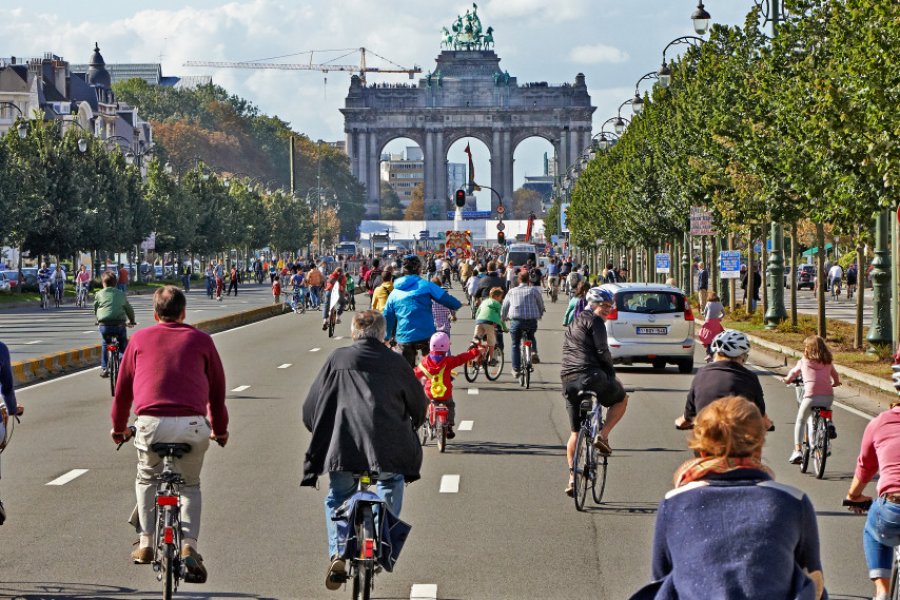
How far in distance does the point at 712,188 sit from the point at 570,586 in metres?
34.1

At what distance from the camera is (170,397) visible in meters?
8.47

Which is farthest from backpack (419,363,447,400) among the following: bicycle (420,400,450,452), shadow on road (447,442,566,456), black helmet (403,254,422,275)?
black helmet (403,254,422,275)

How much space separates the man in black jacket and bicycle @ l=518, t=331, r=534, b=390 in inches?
611

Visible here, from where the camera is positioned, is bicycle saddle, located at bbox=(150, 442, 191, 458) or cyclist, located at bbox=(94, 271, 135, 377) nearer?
bicycle saddle, located at bbox=(150, 442, 191, 458)

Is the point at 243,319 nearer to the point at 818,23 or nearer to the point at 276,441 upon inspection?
the point at 818,23

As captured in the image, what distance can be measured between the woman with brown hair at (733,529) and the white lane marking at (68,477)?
30.7ft

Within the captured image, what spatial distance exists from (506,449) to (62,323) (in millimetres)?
32873

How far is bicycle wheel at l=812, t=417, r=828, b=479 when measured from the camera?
45.3ft

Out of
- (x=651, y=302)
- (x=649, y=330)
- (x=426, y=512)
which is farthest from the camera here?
(x=651, y=302)

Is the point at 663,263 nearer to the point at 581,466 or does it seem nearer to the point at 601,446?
the point at 601,446

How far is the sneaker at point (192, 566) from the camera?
826 cm

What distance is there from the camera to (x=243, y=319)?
4978 centimetres

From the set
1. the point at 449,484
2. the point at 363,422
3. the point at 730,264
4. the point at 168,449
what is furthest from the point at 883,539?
the point at 730,264

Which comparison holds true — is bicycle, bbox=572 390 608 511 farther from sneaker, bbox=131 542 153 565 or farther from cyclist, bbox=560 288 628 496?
sneaker, bbox=131 542 153 565
